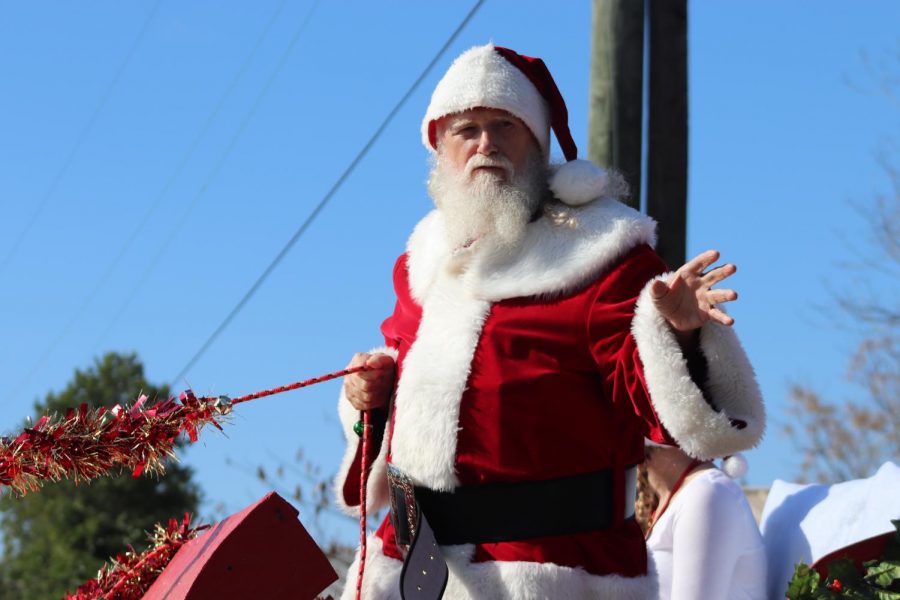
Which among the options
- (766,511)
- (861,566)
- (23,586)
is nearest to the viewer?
(861,566)

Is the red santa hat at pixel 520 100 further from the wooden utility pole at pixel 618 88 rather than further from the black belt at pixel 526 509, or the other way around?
the wooden utility pole at pixel 618 88

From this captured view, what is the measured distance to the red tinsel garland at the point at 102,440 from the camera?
3531 mm

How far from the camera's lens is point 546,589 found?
328 centimetres

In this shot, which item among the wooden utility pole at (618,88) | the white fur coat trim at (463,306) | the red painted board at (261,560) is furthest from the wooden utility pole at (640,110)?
the red painted board at (261,560)

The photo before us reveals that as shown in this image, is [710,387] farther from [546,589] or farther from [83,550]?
[83,550]

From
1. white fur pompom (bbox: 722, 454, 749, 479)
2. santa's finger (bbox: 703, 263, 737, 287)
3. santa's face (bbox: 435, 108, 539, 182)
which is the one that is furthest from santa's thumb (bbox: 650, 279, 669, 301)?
white fur pompom (bbox: 722, 454, 749, 479)

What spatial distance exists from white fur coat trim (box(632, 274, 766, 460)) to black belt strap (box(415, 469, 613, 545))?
0.91 feet

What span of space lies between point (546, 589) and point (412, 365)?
711mm

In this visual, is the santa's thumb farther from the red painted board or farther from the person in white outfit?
the person in white outfit

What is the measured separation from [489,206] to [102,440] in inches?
46.9

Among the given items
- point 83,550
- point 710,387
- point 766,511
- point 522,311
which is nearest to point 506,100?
point 522,311

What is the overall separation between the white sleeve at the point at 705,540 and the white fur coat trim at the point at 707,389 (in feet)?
4.96

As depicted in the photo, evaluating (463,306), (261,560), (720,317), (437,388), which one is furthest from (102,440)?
(720,317)

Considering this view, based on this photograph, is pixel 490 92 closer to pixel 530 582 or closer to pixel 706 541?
pixel 530 582
